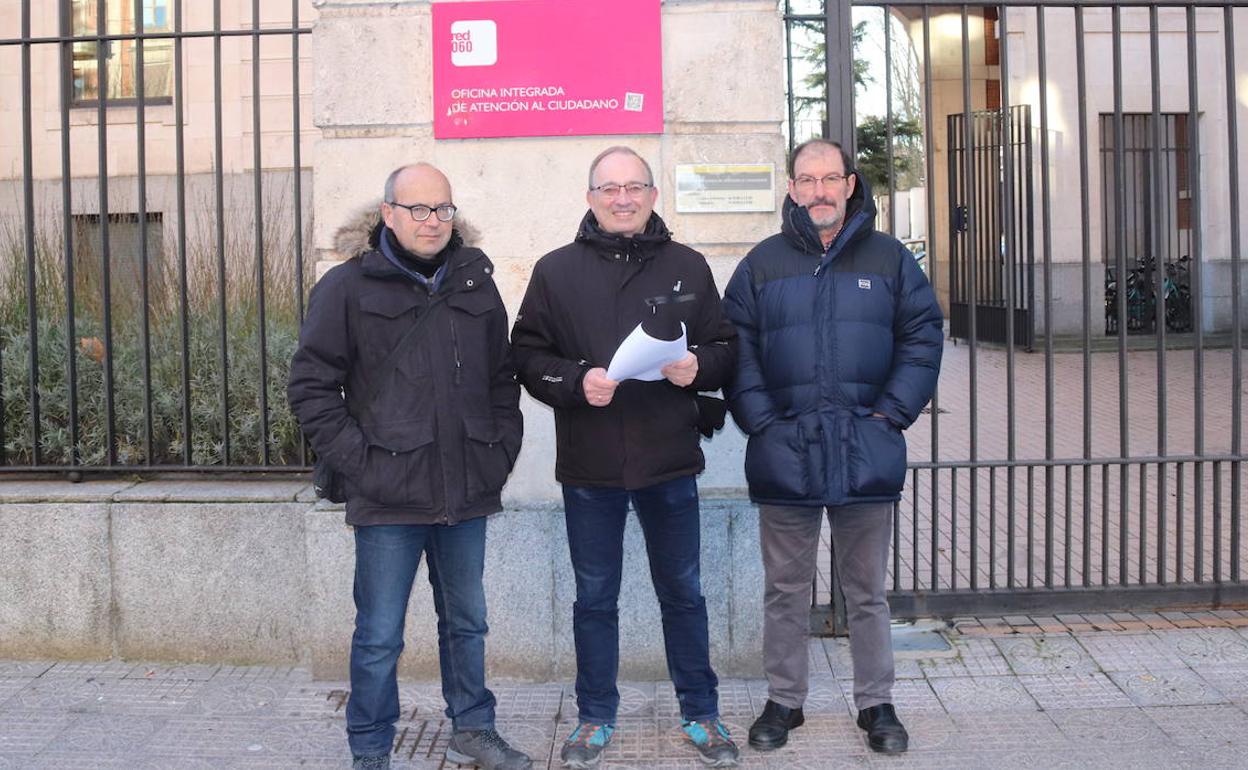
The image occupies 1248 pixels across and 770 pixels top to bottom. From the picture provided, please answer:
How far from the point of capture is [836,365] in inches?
157

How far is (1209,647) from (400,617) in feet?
11.1

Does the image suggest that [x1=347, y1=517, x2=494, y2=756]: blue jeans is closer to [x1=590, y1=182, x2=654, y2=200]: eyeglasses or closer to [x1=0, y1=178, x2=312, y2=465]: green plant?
[x1=590, y1=182, x2=654, y2=200]: eyeglasses

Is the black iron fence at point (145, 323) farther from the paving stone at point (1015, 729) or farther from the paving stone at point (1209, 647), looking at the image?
the paving stone at point (1209, 647)

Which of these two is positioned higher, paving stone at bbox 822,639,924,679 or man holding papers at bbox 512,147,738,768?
man holding papers at bbox 512,147,738,768

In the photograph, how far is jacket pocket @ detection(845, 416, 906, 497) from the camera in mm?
3967

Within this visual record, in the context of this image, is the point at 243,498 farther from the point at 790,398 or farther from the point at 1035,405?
the point at 1035,405

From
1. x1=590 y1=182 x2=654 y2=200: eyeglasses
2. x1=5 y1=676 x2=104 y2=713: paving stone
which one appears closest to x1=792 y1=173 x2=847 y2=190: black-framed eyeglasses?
x1=590 y1=182 x2=654 y2=200: eyeglasses

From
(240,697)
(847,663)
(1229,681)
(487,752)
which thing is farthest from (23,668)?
(1229,681)

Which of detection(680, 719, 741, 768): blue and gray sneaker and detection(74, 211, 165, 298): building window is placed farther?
detection(74, 211, 165, 298): building window

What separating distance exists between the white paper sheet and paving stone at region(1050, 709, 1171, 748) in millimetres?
1971

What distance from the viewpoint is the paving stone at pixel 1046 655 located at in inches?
193

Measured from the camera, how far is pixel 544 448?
488 centimetres

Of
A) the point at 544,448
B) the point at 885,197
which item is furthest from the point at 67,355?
the point at 885,197

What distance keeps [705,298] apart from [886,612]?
1241 millimetres
